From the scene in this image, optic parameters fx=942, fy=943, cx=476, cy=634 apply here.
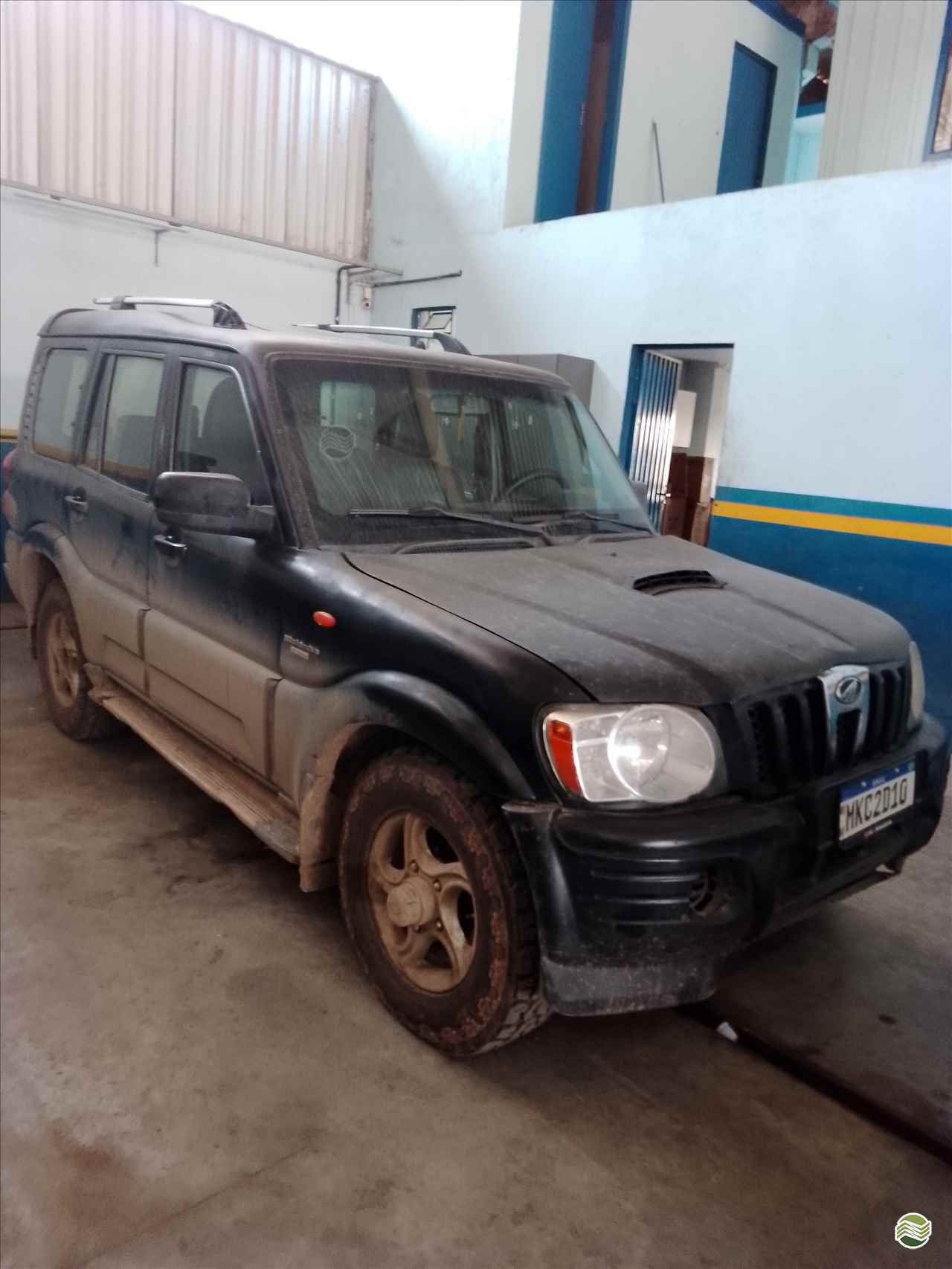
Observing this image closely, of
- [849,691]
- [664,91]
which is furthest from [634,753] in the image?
[664,91]

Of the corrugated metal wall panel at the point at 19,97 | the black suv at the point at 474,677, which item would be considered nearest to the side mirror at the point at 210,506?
the black suv at the point at 474,677

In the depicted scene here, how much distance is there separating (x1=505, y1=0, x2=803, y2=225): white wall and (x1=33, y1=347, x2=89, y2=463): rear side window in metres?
4.71

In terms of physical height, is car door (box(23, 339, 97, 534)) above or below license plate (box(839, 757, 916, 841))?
above

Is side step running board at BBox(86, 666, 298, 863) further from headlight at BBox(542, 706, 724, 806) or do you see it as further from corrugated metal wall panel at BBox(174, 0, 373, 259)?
corrugated metal wall panel at BBox(174, 0, 373, 259)

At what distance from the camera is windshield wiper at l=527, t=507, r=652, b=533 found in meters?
3.25

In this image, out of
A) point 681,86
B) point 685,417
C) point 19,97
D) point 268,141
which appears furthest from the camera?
point 685,417

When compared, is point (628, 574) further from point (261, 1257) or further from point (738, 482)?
point (738, 482)

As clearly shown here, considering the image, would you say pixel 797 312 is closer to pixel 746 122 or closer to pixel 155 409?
pixel 155 409

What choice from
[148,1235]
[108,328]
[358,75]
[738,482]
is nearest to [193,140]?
[358,75]

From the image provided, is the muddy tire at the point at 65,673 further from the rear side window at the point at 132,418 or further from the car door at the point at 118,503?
the rear side window at the point at 132,418

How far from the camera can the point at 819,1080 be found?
253 centimetres

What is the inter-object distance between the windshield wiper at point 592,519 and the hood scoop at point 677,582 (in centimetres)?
51

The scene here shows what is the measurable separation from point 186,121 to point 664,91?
445 cm

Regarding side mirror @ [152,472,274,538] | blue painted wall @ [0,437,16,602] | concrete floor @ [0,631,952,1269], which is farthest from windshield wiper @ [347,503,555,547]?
blue painted wall @ [0,437,16,602]
